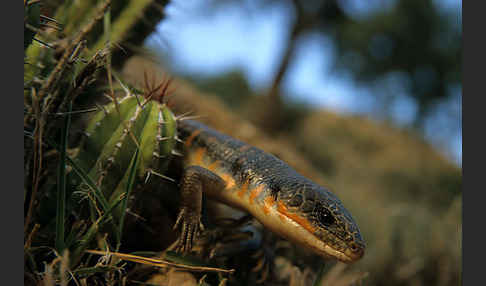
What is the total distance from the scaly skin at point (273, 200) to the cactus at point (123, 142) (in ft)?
0.62

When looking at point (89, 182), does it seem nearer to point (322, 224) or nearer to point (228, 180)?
point (228, 180)

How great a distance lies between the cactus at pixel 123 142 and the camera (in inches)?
58.6

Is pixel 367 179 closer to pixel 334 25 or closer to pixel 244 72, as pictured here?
pixel 334 25

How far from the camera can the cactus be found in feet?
4.88

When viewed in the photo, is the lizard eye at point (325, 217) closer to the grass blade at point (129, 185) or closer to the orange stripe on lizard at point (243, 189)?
the orange stripe on lizard at point (243, 189)

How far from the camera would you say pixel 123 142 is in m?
1.48

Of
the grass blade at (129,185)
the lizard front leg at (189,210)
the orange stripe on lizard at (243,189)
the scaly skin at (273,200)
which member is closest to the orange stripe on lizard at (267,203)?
the scaly skin at (273,200)

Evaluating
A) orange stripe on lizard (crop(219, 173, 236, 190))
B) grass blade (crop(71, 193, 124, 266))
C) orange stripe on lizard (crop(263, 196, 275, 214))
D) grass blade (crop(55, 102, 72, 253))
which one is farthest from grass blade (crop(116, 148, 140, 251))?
orange stripe on lizard (crop(263, 196, 275, 214))

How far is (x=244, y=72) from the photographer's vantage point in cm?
1912

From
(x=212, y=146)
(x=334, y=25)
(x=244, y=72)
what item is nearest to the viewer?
(x=212, y=146)

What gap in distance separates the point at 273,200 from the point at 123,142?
72 cm

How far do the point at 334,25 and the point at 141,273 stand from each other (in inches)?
536

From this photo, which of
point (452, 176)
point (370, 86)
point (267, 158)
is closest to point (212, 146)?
point (267, 158)

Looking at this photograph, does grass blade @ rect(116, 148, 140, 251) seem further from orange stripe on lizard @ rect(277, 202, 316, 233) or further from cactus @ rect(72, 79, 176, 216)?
orange stripe on lizard @ rect(277, 202, 316, 233)
